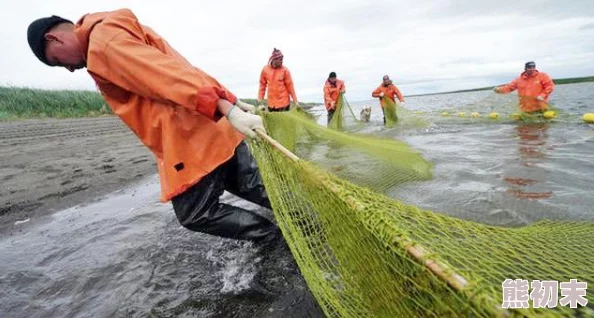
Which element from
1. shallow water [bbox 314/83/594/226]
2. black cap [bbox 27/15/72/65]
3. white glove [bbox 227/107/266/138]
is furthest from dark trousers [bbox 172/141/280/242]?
Result: shallow water [bbox 314/83/594/226]

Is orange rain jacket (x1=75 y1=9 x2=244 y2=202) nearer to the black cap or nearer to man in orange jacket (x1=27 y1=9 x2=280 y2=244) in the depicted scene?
man in orange jacket (x1=27 y1=9 x2=280 y2=244)

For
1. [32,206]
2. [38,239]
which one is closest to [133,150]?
[32,206]

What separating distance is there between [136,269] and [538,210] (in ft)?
A: 12.4

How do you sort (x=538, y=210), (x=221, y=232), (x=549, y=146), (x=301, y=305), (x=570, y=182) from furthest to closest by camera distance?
1. (x=549, y=146)
2. (x=570, y=182)
3. (x=538, y=210)
4. (x=221, y=232)
5. (x=301, y=305)

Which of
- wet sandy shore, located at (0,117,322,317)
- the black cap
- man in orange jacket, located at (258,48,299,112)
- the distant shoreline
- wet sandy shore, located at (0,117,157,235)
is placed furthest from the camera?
the distant shoreline

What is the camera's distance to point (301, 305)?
222 centimetres

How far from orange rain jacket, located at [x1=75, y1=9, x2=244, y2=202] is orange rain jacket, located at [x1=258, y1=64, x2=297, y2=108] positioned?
707 centimetres

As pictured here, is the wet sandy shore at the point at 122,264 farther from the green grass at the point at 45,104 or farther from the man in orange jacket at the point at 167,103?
the green grass at the point at 45,104

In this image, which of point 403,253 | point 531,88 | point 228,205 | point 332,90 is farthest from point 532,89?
point 403,253

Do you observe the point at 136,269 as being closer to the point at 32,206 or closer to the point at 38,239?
the point at 38,239

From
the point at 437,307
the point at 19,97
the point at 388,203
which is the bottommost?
the point at 437,307

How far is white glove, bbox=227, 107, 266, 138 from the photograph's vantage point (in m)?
2.16

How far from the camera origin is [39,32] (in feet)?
6.93

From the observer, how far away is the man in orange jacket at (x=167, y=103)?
6.48 ft
